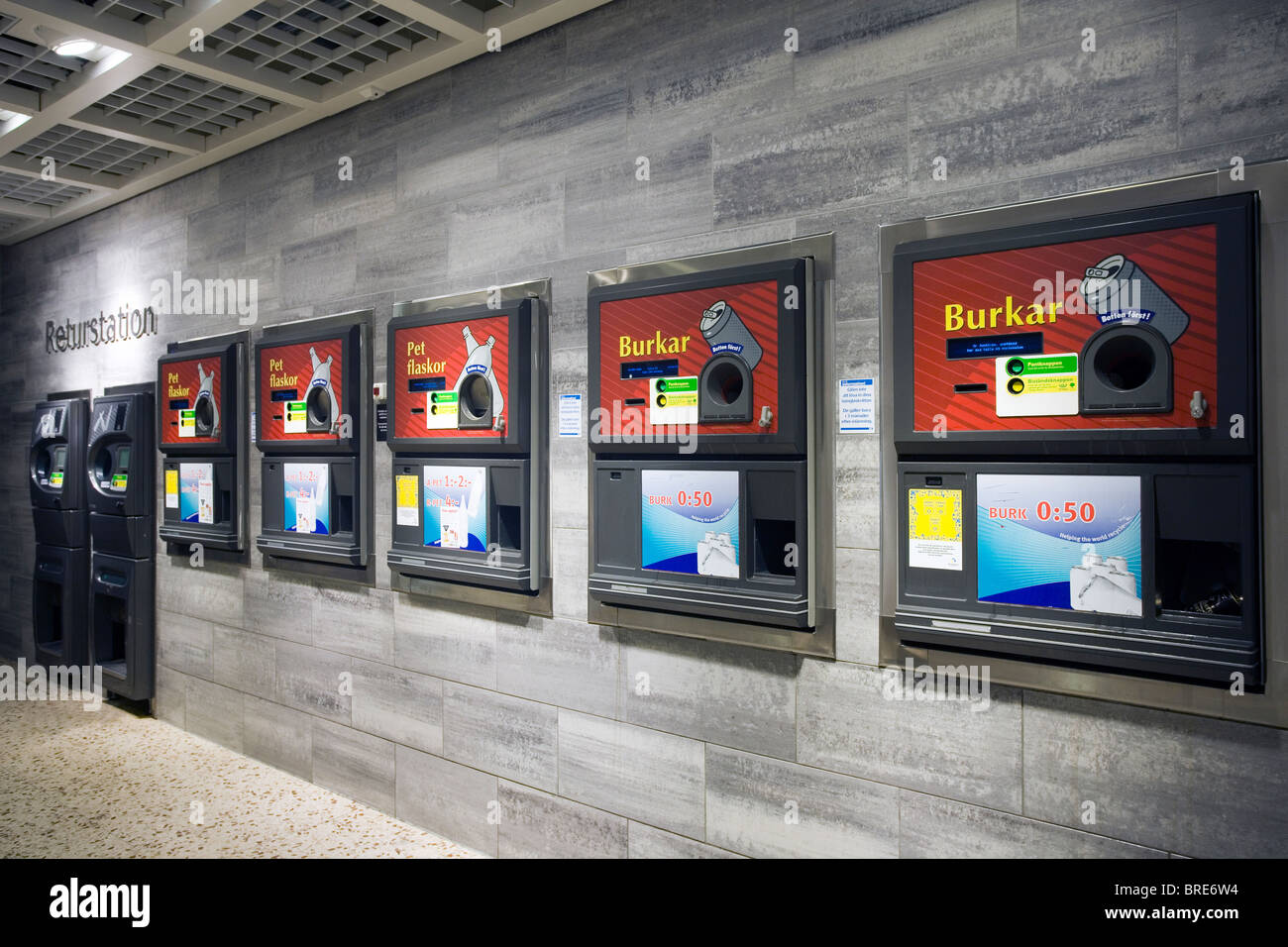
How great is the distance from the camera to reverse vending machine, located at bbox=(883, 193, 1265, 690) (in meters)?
1.75

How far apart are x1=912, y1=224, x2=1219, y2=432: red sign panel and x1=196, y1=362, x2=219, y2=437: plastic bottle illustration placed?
12.0 feet

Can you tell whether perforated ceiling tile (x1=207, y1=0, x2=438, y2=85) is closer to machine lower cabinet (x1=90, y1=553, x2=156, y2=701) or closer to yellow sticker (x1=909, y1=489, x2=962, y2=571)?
yellow sticker (x1=909, y1=489, x2=962, y2=571)

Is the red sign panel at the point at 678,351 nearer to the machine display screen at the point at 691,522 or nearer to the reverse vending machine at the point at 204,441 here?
the machine display screen at the point at 691,522

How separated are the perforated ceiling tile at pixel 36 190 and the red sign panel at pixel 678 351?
4.30 metres

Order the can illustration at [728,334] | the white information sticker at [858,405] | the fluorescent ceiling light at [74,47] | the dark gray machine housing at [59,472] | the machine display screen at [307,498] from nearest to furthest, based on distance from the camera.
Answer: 1. the white information sticker at [858,405]
2. the can illustration at [728,334]
3. the fluorescent ceiling light at [74,47]
4. the machine display screen at [307,498]
5. the dark gray machine housing at [59,472]

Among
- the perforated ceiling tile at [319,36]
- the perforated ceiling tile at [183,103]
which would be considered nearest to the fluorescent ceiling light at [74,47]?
the perforated ceiling tile at [183,103]

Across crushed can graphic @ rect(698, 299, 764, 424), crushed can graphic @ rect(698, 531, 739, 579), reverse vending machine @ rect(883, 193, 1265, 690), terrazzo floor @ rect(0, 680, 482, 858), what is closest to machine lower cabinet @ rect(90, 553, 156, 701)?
terrazzo floor @ rect(0, 680, 482, 858)

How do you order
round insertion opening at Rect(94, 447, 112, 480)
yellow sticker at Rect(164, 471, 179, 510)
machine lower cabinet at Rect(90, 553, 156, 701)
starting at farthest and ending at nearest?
1. round insertion opening at Rect(94, 447, 112, 480)
2. machine lower cabinet at Rect(90, 553, 156, 701)
3. yellow sticker at Rect(164, 471, 179, 510)

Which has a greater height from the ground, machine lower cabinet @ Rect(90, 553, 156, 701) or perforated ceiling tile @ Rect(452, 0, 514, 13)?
perforated ceiling tile @ Rect(452, 0, 514, 13)

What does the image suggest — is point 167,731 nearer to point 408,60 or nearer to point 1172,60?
point 408,60

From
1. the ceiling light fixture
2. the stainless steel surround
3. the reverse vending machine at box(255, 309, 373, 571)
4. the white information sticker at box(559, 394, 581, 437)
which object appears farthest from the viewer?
the reverse vending machine at box(255, 309, 373, 571)

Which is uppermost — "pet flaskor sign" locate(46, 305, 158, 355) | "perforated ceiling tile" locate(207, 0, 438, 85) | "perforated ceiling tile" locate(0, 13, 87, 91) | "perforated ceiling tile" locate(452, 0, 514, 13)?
"perforated ceiling tile" locate(0, 13, 87, 91)

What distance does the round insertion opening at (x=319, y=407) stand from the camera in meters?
3.77

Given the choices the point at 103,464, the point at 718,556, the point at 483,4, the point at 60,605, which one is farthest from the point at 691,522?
the point at 60,605
